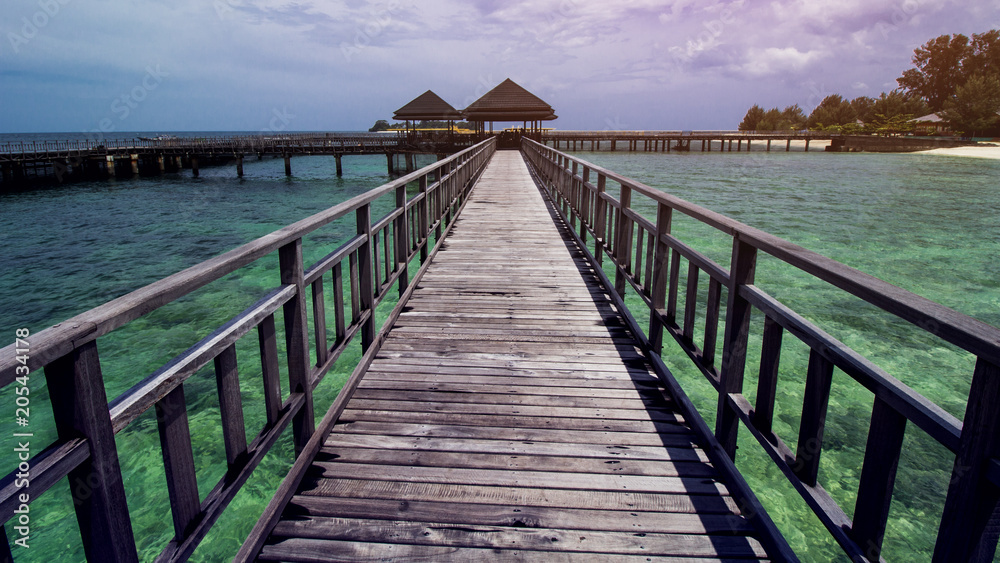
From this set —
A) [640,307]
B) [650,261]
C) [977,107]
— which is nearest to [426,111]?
[640,307]

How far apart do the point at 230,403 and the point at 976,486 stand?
2.15 meters

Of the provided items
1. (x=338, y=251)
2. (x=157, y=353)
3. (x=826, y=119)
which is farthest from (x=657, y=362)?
(x=826, y=119)

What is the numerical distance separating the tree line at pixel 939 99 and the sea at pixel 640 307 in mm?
48608

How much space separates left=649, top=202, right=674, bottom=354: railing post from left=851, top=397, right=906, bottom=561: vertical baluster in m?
1.94

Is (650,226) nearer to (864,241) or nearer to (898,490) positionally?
(898,490)

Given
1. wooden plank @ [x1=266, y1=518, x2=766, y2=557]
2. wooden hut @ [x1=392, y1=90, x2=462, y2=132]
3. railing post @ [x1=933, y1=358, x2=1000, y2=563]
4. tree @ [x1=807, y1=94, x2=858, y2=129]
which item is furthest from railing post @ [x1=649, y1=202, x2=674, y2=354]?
tree @ [x1=807, y1=94, x2=858, y2=129]

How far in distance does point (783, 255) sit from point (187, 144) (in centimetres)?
5242

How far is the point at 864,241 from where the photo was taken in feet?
53.3

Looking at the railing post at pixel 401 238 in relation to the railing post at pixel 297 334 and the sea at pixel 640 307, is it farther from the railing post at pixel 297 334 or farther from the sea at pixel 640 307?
the railing post at pixel 297 334

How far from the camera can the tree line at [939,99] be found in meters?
67.1

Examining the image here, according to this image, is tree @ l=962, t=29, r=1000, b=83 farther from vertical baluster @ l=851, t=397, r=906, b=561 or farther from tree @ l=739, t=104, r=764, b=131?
vertical baluster @ l=851, t=397, r=906, b=561

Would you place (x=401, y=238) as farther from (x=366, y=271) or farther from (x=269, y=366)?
(x=269, y=366)

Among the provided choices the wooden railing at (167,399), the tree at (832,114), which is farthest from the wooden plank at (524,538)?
the tree at (832,114)

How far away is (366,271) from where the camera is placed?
3773 millimetres
